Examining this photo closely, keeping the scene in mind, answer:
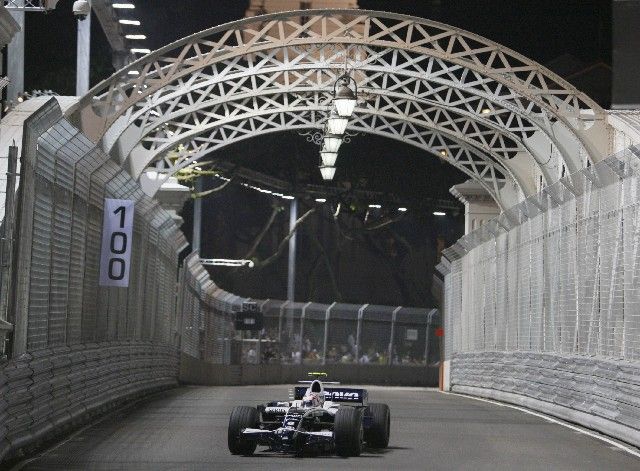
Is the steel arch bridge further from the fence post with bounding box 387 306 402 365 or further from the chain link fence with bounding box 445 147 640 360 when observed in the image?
the fence post with bounding box 387 306 402 365

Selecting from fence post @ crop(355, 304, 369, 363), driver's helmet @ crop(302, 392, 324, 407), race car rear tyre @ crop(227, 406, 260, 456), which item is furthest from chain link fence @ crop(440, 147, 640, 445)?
fence post @ crop(355, 304, 369, 363)

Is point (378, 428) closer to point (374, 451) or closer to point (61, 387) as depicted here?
point (374, 451)

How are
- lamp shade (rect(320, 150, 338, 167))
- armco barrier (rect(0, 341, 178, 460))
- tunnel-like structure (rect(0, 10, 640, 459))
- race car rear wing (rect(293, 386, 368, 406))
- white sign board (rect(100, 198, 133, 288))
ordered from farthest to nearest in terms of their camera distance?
1. lamp shade (rect(320, 150, 338, 167))
2. white sign board (rect(100, 198, 133, 288))
3. tunnel-like structure (rect(0, 10, 640, 459))
4. race car rear wing (rect(293, 386, 368, 406))
5. armco barrier (rect(0, 341, 178, 460))

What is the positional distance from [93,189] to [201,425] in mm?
3273

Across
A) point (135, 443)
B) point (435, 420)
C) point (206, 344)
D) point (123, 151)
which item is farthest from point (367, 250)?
point (135, 443)

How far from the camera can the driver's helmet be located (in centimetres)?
1594

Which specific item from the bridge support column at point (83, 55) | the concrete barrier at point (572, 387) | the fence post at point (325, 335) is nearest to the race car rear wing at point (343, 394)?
the concrete barrier at point (572, 387)

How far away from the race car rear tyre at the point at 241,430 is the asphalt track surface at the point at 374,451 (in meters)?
0.11

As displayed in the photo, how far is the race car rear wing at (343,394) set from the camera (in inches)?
652

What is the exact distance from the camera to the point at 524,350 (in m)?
29.2

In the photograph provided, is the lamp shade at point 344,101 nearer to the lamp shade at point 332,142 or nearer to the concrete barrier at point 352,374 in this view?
the lamp shade at point 332,142

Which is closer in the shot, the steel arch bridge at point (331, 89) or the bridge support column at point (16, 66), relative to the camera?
the bridge support column at point (16, 66)

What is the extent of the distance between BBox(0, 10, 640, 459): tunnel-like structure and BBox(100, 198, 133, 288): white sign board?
237 mm

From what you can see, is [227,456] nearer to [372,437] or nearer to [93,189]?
A: [372,437]
